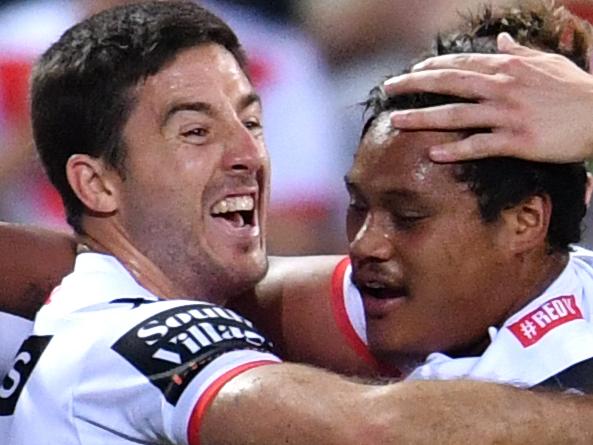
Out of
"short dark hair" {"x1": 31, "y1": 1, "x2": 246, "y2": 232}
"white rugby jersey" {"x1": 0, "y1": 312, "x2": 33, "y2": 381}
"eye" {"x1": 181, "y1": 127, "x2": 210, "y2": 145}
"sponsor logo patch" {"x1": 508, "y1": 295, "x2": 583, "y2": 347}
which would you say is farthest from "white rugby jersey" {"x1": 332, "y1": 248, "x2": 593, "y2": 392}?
"white rugby jersey" {"x1": 0, "y1": 312, "x2": 33, "y2": 381}

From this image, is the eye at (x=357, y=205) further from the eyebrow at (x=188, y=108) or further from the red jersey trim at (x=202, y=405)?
the red jersey trim at (x=202, y=405)

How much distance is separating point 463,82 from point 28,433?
2.19 feet

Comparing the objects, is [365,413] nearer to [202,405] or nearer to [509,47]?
[202,405]

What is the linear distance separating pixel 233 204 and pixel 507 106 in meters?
0.43

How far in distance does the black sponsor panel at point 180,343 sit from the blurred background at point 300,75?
1040 millimetres

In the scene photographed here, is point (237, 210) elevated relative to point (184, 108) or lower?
lower

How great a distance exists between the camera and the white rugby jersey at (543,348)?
1.57 m

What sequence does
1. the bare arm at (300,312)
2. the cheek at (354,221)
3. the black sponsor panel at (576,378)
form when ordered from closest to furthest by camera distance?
the black sponsor panel at (576,378) < the cheek at (354,221) < the bare arm at (300,312)

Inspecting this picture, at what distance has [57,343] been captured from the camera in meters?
1.53

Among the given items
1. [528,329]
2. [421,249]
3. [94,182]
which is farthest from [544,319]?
[94,182]

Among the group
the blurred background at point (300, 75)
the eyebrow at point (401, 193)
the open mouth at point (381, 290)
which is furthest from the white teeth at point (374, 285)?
the blurred background at point (300, 75)

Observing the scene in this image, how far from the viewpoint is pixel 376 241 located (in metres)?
1.61

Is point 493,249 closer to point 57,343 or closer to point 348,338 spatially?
point 348,338

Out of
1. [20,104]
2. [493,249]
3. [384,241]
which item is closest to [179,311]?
[384,241]
